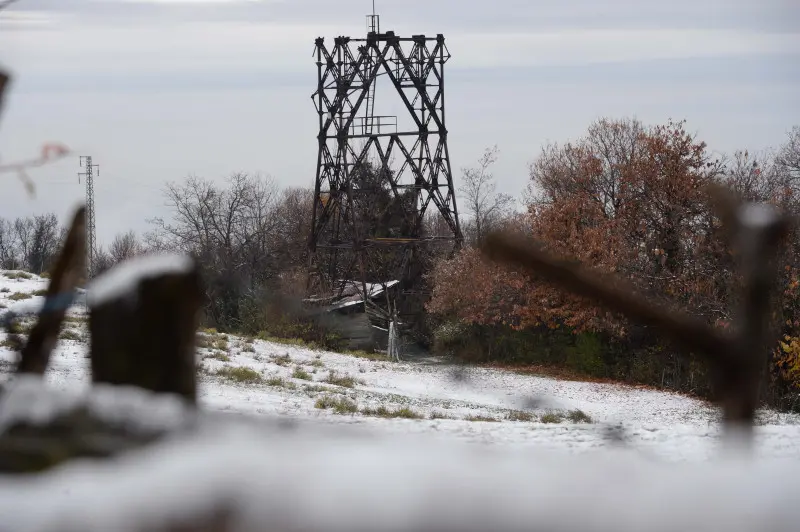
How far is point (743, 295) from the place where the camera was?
840 millimetres

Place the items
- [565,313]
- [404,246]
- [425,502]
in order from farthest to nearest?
1. [404,246]
2. [565,313]
3. [425,502]

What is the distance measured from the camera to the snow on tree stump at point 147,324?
113 centimetres

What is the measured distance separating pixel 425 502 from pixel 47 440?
1.72 ft

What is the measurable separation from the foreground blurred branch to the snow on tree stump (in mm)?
478

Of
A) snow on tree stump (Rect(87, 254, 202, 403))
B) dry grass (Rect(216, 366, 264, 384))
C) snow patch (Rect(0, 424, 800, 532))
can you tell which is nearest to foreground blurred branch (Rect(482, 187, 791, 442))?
snow patch (Rect(0, 424, 800, 532))

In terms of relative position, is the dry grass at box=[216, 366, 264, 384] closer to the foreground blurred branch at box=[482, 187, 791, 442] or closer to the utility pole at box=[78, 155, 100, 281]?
the utility pole at box=[78, 155, 100, 281]

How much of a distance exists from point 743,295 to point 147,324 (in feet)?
2.52

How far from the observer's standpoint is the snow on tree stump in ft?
3.71

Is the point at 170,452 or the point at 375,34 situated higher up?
the point at 375,34

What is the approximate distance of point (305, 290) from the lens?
22.5 metres

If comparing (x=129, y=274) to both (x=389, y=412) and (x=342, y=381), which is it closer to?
(x=389, y=412)

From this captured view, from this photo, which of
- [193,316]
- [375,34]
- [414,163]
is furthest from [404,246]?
[193,316]

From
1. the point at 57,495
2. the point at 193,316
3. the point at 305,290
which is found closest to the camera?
the point at 57,495

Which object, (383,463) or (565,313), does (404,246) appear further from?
(383,463)
